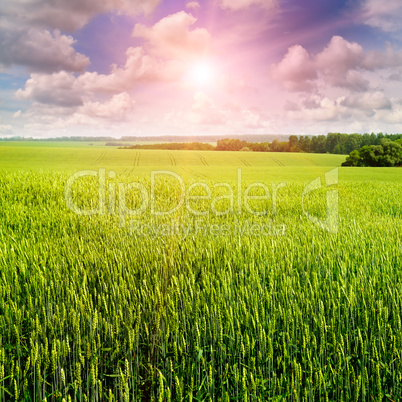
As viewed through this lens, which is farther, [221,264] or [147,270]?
[221,264]

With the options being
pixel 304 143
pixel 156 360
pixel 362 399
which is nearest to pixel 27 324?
pixel 156 360

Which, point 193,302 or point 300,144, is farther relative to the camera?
point 300,144

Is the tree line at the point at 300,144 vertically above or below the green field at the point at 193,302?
above

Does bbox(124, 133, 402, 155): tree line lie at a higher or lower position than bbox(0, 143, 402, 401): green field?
higher

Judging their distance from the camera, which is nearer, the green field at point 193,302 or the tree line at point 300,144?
the green field at point 193,302

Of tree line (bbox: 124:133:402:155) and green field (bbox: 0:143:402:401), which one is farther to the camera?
tree line (bbox: 124:133:402:155)

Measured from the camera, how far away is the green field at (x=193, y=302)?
2.30m

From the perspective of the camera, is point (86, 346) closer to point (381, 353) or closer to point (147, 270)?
point (147, 270)

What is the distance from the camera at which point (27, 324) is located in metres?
3.03

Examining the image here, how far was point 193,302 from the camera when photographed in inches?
124

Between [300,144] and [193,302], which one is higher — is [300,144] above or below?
above

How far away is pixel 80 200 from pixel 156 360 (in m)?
7.15

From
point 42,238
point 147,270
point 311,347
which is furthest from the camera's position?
point 42,238

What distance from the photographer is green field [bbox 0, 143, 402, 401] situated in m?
2.30
